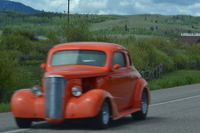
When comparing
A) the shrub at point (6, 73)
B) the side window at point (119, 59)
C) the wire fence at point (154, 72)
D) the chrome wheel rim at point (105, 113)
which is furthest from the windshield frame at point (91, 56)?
the shrub at point (6, 73)

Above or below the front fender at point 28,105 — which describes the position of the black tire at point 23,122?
below

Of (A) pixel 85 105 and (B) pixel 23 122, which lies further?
(B) pixel 23 122

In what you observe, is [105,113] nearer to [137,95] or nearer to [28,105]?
[28,105]

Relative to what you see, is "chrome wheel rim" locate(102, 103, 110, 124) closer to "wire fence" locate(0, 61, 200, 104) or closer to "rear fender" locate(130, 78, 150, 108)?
"rear fender" locate(130, 78, 150, 108)

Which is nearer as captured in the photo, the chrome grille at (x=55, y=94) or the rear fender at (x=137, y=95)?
the chrome grille at (x=55, y=94)

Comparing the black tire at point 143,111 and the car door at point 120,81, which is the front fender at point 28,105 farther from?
the black tire at point 143,111

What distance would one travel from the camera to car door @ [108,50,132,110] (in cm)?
1042

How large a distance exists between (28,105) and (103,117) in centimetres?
156

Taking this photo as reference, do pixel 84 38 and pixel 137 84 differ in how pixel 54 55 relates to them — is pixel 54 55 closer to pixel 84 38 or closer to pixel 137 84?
pixel 137 84

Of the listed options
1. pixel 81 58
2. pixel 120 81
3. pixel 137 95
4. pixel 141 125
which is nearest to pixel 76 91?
pixel 81 58

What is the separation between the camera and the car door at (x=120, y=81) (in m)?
10.4

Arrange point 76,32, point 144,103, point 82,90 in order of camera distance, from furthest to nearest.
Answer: point 76,32 → point 144,103 → point 82,90

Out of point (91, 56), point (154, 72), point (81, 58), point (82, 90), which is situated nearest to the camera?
point (82, 90)

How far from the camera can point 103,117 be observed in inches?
369
